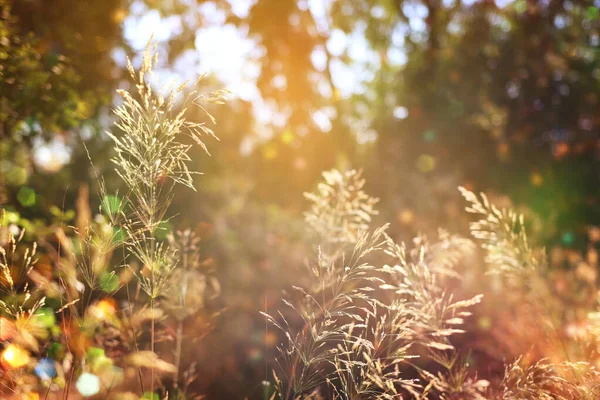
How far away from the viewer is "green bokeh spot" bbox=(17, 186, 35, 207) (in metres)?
2.82

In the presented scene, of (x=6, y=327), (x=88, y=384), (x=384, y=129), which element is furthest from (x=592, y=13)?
(x=6, y=327)

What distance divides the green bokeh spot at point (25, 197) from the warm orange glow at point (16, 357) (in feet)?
4.62

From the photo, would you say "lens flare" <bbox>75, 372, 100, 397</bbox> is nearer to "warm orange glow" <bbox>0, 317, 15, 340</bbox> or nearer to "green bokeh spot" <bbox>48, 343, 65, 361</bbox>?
"green bokeh spot" <bbox>48, 343, 65, 361</bbox>

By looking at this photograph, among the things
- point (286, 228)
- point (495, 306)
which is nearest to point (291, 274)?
point (286, 228)

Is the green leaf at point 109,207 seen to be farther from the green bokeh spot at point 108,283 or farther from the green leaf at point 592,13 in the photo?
the green leaf at point 592,13

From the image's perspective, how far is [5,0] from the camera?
229 centimetres

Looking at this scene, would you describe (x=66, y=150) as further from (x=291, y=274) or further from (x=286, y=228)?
(x=286, y=228)

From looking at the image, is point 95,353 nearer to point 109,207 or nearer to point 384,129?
point 109,207

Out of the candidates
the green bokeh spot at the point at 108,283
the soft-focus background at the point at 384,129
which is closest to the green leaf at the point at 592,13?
the soft-focus background at the point at 384,129

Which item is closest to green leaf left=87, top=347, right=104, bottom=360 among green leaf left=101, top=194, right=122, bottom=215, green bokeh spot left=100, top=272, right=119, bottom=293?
green bokeh spot left=100, top=272, right=119, bottom=293

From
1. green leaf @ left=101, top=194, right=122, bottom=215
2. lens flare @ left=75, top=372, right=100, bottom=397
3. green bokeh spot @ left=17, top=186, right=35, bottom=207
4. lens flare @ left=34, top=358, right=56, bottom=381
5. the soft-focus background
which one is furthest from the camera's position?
the soft-focus background

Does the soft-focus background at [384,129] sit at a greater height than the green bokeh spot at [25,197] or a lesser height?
greater

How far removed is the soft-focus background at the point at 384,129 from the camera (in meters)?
4.86

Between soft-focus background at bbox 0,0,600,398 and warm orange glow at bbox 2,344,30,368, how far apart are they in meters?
2.19
